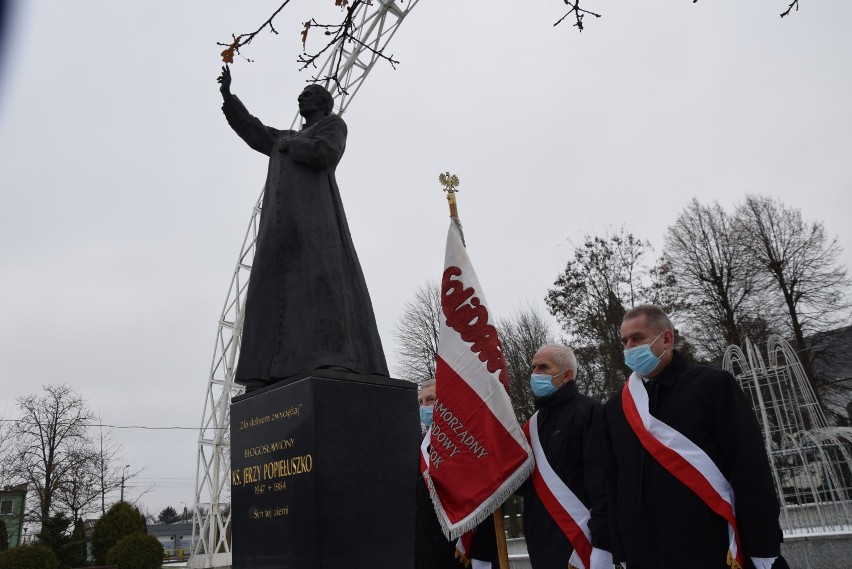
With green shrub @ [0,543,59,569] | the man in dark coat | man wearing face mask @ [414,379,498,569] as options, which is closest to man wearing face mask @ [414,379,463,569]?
man wearing face mask @ [414,379,498,569]

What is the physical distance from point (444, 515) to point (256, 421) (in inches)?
66.4

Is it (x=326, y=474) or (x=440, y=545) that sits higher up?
(x=326, y=474)

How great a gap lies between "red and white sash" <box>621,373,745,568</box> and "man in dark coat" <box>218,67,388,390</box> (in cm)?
243

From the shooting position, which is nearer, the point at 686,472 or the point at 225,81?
the point at 686,472

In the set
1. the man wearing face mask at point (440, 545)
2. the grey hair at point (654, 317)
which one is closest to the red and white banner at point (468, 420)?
the man wearing face mask at point (440, 545)

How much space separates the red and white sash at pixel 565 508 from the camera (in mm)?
3088

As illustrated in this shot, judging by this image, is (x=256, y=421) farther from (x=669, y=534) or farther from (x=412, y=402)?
(x=669, y=534)

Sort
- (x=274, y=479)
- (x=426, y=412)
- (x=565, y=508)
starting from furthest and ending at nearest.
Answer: (x=426, y=412)
(x=274, y=479)
(x=565, y=508)

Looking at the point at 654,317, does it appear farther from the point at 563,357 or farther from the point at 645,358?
the point at 563,357

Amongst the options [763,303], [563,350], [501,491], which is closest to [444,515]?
[501,491]

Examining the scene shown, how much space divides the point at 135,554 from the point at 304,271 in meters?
14.2

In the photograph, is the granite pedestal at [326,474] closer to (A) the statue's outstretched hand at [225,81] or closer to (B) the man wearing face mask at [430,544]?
(B) the man wearing face mask at [430,544]

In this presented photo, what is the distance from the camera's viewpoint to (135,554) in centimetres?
1619

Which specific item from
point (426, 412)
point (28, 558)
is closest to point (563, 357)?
point (426, 412)
